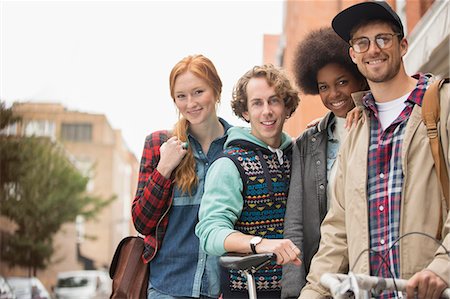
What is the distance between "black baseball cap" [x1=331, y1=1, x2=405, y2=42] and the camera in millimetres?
2291

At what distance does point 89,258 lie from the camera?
207 feet

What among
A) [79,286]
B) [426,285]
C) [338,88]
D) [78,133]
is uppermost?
[78,133]

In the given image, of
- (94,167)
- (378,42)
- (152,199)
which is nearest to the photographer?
(378,42)

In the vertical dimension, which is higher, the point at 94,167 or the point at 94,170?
the point at 94,167

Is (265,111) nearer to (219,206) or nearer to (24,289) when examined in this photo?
(219,206)

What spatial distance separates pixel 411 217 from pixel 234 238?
567 millimetres

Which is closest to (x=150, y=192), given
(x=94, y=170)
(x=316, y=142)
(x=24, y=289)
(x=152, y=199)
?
(x=152, y=199)

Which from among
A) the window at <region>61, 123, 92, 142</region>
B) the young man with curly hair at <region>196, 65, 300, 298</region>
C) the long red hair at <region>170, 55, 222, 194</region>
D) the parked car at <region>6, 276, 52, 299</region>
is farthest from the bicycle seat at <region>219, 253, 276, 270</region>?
the window at <region>61, 123, 92, 142</region>

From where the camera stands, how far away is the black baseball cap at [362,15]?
7.52 feet

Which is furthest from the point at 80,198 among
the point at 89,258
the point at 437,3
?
the point at 437,3

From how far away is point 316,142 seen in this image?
9.32ft

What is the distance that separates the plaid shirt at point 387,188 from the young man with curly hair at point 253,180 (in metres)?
0.37

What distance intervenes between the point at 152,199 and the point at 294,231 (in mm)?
599

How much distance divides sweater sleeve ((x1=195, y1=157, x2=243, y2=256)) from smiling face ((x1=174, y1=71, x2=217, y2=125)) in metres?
0.34
